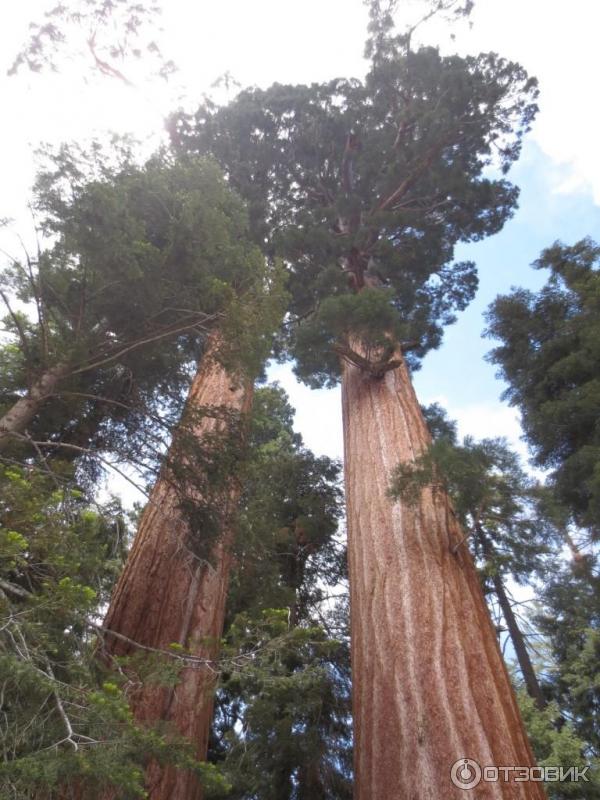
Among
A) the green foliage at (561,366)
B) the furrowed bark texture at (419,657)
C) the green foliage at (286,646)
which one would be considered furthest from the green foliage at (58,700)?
the green foliage at (561,366)

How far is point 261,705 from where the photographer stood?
5059 mm

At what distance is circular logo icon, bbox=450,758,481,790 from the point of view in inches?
103

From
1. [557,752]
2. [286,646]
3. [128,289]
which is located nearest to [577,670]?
[557,752]

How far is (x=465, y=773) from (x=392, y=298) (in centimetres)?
571

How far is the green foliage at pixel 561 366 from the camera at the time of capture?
6340mm

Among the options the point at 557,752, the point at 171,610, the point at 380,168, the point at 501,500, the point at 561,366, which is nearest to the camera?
the point at 501,500

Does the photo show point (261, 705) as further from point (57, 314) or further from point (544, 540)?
point (57, 314)

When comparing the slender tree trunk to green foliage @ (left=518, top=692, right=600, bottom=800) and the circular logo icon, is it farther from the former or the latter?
green foliage @ (left=518, top=692, right=600, bottom=800)

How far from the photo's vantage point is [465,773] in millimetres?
2650

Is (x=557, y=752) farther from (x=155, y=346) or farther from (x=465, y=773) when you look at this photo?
(x=155, y=346)

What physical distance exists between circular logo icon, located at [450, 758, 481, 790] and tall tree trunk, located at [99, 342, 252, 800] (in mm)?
1592

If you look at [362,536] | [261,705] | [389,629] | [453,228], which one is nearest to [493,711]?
[389,629]

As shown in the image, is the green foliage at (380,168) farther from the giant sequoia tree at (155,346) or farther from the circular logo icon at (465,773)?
the circular logo icon at (465,773)

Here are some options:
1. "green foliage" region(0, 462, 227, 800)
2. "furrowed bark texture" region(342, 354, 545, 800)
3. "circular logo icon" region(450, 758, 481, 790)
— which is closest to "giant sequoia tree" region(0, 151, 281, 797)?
"green foliage" region(0, 462, 227, 800)
